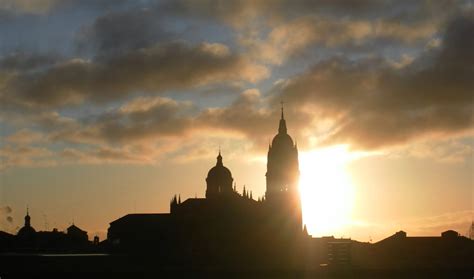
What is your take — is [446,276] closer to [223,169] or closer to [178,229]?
[178,229]

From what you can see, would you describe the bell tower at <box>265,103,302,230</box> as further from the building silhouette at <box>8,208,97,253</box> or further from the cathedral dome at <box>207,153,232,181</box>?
the building silhouette at <box>8,208,97,253</box>

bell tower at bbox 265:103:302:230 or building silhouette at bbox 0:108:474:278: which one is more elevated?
bell tower at bbox 265:103:302:230

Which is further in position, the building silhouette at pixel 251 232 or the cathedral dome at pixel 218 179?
the cathedral dome at pixel 218 179

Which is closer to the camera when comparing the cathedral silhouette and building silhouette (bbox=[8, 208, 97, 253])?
the cathedral silhouette

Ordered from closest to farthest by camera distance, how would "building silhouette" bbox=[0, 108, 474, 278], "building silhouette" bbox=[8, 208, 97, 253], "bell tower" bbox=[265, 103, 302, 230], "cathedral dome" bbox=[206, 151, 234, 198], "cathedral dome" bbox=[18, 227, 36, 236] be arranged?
"building silhouette" bbox=[0, 108, 474, 278] → "bell tower" bbox=[265, 103, 302, 230] → "cathedral dome" bbox=[206, 151, 234, 198] → "building silhouette" bbox=[8, 208, 97, 253] → "cathedral dome" bbox=[18, 227, 36, 236]

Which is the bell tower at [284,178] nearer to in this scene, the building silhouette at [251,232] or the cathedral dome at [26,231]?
the building silhouette at [251,232]

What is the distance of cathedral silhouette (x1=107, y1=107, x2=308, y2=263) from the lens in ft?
359

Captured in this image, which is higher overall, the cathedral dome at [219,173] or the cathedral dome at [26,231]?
the cathedral dome at [219,173]

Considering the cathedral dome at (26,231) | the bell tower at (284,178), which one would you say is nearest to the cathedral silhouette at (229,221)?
the bell tower at (284,178)

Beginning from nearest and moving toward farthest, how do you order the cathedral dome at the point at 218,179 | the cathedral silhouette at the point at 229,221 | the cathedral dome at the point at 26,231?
1. the cathedral silhouette at the point at 229,221
2. the cathedral dome at the point at 218,179
3. the cathedral dome at the point at 26,231

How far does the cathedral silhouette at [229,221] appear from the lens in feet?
359

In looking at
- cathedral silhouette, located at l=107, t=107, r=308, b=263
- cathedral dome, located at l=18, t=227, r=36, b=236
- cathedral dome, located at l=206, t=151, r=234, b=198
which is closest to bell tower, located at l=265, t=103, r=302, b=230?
cathedral silhouette, located at l=107, t=107, r=308, b=263

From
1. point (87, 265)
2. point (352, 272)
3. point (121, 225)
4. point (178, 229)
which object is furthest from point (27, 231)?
point (352, 272)

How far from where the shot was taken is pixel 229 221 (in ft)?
368
